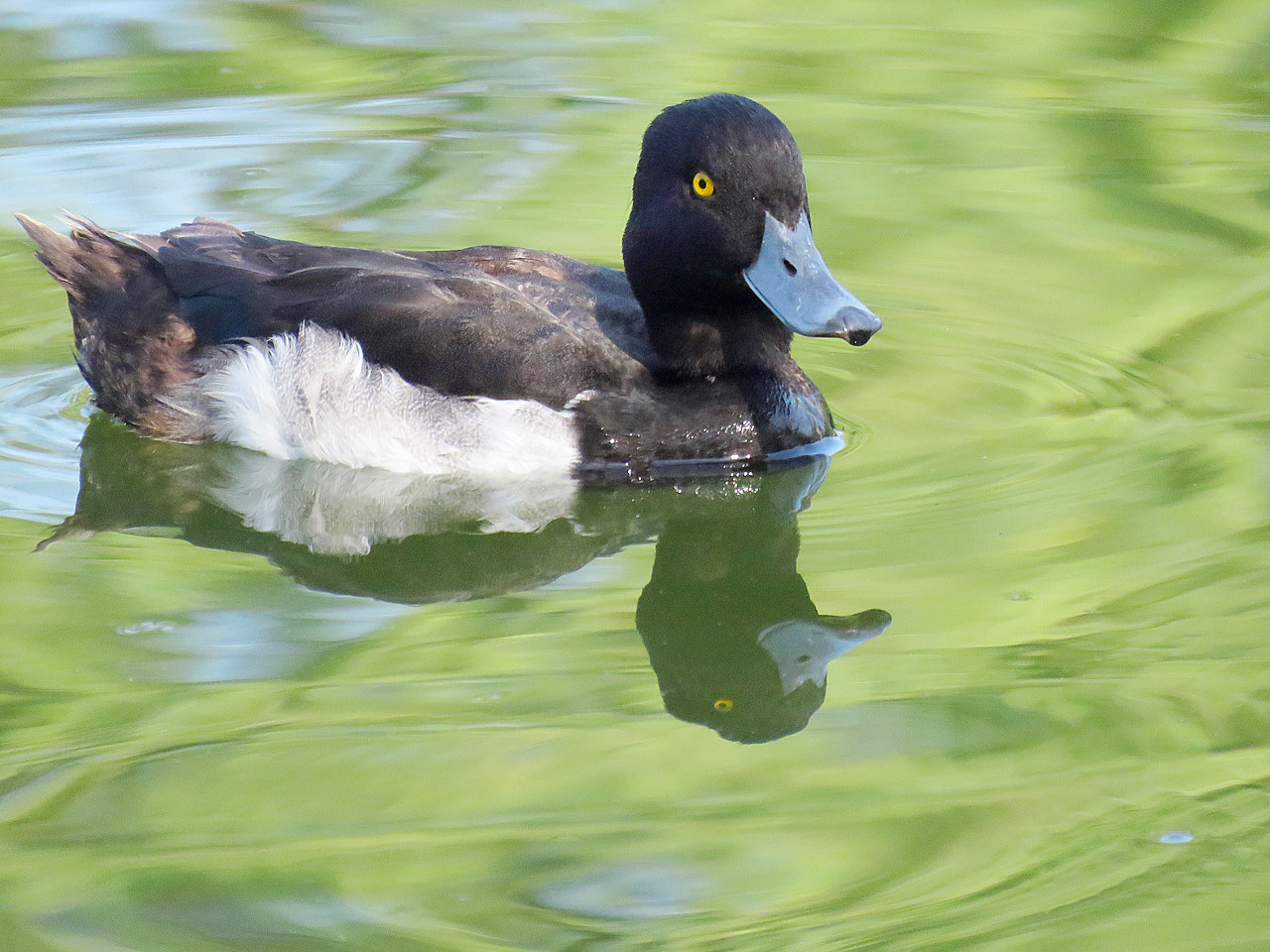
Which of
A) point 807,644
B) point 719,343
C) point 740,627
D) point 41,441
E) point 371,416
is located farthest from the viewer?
point 41,441

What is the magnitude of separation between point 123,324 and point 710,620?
271 cm

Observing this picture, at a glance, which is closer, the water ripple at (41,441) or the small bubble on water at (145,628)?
the small bubble on water at (145,628)

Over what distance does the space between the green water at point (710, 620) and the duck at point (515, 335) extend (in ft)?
0.68

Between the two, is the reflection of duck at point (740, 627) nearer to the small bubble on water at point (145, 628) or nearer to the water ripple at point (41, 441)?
the small bubble on water at point (145, 628)

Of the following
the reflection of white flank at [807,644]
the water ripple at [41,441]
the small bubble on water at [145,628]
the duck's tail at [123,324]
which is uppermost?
the duck's tail at [123,324]

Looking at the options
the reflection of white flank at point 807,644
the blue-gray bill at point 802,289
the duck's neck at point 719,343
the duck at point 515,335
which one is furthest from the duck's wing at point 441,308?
the reflection of white flank at point 807,644

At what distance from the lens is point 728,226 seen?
6.04m

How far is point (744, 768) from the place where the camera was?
4137 millimetres

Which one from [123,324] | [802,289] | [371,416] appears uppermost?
[802,289]

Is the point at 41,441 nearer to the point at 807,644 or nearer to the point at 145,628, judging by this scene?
the point at 145,628

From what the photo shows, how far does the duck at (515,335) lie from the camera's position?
6.01 m

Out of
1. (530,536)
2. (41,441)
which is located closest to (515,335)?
(530,536)

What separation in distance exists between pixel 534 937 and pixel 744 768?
2.67 ft

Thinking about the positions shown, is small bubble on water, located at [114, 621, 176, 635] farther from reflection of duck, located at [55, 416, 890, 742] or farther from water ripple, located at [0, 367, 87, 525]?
water ripple, located at [0, 367, 87, 525]
